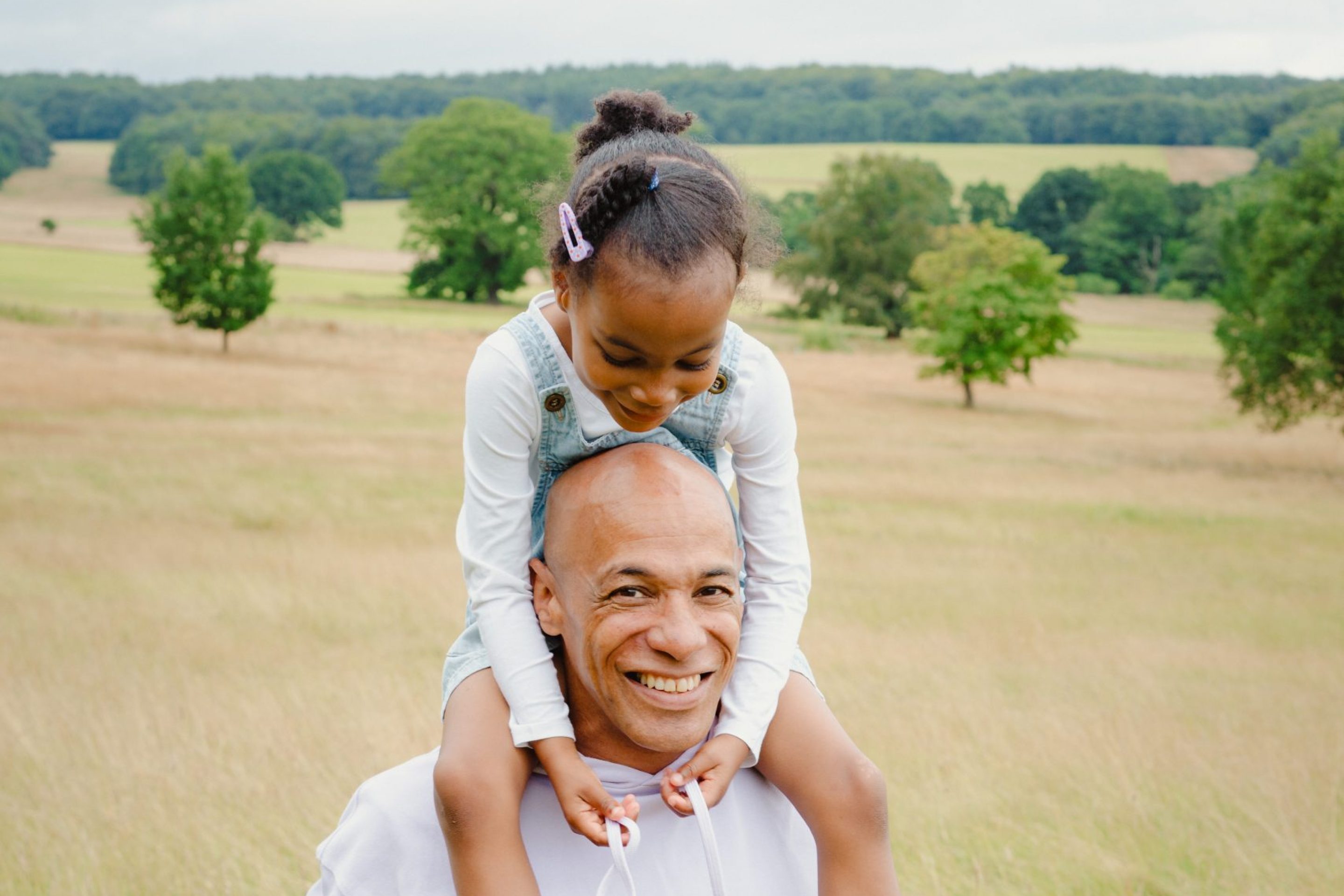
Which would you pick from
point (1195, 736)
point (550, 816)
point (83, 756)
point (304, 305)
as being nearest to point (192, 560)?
point (83, 756)

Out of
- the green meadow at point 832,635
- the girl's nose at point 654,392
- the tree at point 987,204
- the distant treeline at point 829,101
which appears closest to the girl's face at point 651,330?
the girl's nose at point 654,392

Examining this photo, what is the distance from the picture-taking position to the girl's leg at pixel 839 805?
136 inches

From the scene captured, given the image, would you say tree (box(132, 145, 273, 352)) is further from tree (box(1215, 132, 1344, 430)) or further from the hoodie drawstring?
the hoodie drawstring

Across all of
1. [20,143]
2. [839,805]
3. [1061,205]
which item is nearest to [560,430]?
[839,805]

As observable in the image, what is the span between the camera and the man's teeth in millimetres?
3494

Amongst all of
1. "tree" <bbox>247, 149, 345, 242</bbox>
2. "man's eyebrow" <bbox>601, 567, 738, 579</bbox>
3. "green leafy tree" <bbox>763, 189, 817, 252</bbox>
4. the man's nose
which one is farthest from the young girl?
"tree" <bbox>247, 149, 345, 242</bbox>

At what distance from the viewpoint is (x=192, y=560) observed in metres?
13.5

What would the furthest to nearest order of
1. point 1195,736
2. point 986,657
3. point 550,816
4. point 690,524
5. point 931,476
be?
point 931,476, point 986,657, point 1195,736, point 550,816, point 690,524

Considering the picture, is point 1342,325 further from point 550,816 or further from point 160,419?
point 550,816

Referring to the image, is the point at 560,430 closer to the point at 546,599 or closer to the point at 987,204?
the point at 546,599

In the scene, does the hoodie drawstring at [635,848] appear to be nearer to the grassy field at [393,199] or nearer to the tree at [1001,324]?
the tree at [1001,324]

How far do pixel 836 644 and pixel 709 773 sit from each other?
304 inches

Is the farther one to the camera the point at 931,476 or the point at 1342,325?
the point at 1342,325

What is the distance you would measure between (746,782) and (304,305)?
192 ft
